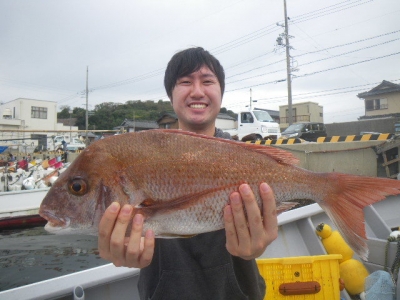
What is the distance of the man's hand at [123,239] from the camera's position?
5.22ft

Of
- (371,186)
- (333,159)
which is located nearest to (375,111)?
(333,159)

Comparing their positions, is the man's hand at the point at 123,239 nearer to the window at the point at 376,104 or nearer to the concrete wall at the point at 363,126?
the concrete wall at the point at 363,126

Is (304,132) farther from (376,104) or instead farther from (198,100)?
(376,104)

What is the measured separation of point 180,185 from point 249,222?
435mm

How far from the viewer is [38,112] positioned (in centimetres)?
5050

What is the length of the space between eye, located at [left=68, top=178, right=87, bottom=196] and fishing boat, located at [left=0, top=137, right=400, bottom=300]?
5.11 feet

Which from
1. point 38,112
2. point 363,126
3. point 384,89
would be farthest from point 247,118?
point 38,112

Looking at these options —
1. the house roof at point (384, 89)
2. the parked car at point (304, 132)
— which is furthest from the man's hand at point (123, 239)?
the house roof at point (384, 89)

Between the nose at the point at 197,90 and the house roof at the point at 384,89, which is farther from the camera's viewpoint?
the house roof at the point at 384,89

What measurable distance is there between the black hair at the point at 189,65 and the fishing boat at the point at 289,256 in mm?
1908

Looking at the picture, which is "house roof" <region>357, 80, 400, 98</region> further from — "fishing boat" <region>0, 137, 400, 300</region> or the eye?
the eye

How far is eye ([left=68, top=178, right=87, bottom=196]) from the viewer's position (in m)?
1.65

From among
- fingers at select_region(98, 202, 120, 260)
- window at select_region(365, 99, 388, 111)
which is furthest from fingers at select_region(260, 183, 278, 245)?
window at select_region(365, 99, 388, 111)

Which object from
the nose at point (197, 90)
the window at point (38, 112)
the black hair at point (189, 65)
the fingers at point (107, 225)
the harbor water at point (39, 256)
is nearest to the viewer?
the fingers at point (107, 225)
